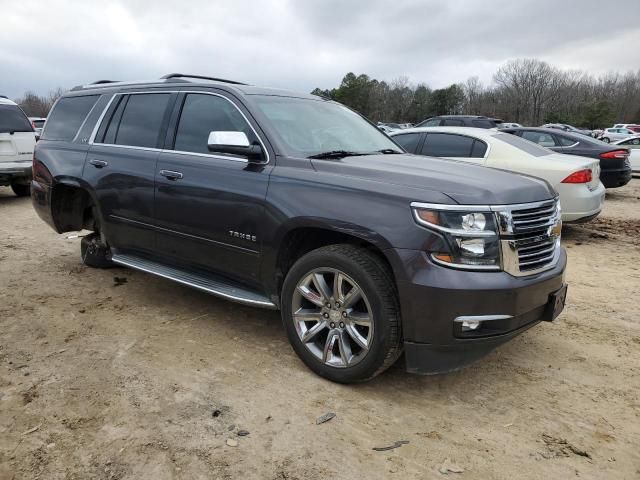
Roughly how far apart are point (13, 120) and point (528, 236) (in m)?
10.4

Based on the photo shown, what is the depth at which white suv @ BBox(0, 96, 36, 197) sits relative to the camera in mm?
9789

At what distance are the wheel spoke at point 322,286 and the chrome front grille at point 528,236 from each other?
105 centimetres

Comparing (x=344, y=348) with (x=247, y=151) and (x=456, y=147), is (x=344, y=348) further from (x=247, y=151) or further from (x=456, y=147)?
(x=456, y=147)

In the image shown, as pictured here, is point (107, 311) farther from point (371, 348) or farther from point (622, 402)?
point (622, 402)

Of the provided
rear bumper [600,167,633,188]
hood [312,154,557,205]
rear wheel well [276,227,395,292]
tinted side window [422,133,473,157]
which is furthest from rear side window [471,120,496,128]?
rear wheel well [276,227,395,292]

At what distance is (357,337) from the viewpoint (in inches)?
120

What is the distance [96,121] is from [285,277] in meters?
2.71

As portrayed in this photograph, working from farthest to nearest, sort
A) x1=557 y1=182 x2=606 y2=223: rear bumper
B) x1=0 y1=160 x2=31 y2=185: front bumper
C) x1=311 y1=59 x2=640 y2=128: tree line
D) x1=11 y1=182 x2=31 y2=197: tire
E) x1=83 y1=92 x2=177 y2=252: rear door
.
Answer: x1=311 y1=59 x2=640 y2=128: tree line → x1=11 y1=182 x2=31 y2=197: tire → x1=0 y1=160 x2=31 y2=185: front bumper → x1=557 y1=182 x2=606 y2=223: rear bumper → x1=83 y1=92 x2=177 y2=252: rear door

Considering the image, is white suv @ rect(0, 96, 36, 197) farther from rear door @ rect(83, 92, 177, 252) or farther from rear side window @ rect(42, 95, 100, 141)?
rear door @ rect(83, 92, 177, 252)

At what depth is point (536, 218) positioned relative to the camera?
304 centimetres

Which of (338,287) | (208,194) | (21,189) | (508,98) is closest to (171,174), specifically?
(208,194)

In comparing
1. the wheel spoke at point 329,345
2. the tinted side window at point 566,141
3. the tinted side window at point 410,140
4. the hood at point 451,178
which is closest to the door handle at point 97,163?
the hood at point 451,178

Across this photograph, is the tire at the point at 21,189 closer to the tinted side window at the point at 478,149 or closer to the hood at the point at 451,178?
the tinted side window at the point at 478,149

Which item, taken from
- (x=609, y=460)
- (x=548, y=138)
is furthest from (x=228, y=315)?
(x=548, y=138)
